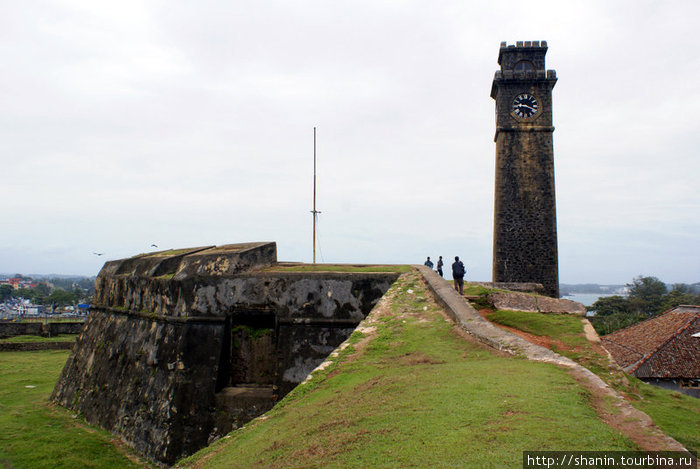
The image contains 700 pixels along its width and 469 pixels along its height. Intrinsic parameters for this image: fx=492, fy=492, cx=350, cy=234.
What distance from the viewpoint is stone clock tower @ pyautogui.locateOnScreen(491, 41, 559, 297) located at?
2356 cm

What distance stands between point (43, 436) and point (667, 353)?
22020mm

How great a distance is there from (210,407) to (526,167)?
19528mm

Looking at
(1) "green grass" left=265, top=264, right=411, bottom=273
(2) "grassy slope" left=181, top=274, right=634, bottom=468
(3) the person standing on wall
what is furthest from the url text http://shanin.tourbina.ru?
(3) the person standing on wall

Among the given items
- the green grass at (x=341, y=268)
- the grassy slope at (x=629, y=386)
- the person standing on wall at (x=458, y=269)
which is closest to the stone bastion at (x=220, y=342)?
the green grass at (x=341, y=268)

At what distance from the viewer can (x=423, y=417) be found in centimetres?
373

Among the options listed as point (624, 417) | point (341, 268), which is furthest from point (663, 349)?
point (624, 417)

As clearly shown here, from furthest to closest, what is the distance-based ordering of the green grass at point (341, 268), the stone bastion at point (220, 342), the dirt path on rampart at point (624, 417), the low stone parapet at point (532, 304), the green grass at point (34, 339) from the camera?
the green grass at point (34, 339) → the green grass at point (341, 268) → the low stone parapet at point (532, 304) → the stone bastion at point (220, 342) → the dirt path on rampart at point (624, 417)

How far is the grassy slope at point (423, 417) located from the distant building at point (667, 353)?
58.1 feet

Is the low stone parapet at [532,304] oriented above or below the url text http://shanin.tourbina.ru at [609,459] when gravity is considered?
above

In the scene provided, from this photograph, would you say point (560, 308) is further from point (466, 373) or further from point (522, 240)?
point (522, 240)

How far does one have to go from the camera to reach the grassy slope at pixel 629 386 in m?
4.52

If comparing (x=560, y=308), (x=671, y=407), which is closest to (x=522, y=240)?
(x=560, y=308)

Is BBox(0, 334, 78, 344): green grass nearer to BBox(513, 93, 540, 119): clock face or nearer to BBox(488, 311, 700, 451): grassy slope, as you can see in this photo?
BBox(488, 311, 700, 451): grassy slope

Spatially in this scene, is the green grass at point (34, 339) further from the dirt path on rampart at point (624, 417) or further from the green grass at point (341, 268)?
the dirt path on rampart at point (624, 417)
